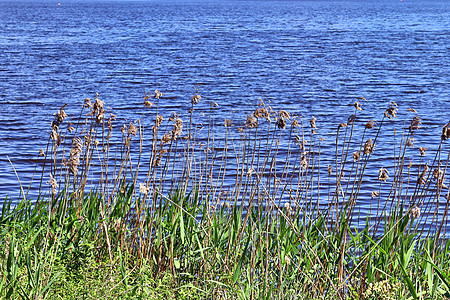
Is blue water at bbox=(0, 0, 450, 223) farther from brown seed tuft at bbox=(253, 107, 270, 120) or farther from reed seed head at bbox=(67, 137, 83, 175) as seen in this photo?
brown seed tuft at bbox=(253, 107, 270, 120)

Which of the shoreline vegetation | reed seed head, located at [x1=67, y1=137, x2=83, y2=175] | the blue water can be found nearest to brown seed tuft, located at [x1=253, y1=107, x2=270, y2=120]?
the shoreline vegetation

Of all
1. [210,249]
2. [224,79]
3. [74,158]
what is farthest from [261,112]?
[224,79]

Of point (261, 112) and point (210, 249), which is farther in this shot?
point (210, 249)

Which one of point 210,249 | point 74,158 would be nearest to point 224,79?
point 210,249

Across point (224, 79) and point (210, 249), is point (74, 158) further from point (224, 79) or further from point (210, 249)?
point (224, 79)

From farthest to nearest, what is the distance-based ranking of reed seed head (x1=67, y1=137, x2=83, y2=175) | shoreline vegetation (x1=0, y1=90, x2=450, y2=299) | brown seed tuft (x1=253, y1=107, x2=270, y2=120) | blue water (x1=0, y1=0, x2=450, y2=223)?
blue water (x1=0, y1=0, x2=450, y2=223) < brown seed tuft (x1=253, y1=107, x2=270, y2=120) < shoreline vegetation (x1=0, y1=90, x2=450, y2=299) < reed seed head (x1=67, y1=137, x2=83, y2=175)

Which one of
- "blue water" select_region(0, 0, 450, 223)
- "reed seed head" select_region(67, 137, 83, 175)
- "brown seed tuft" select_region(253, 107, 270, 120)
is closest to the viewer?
"reed seed head" select_region(67, 137, 83, 175)

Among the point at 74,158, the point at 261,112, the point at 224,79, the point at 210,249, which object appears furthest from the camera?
the point at 224,79

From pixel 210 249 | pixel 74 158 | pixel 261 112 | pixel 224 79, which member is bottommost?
pixel 224 79

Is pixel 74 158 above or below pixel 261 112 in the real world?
below

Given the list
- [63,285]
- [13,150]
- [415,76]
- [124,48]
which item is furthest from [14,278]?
[124,48]

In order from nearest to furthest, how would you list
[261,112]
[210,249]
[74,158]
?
1. [74,158]
2. [261,112]
3. [210,249]

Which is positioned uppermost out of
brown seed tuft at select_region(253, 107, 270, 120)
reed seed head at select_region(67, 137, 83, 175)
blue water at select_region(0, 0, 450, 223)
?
brown seed tuft at select_region(253, 107, 270, 120)

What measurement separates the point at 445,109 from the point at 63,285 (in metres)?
14.3
